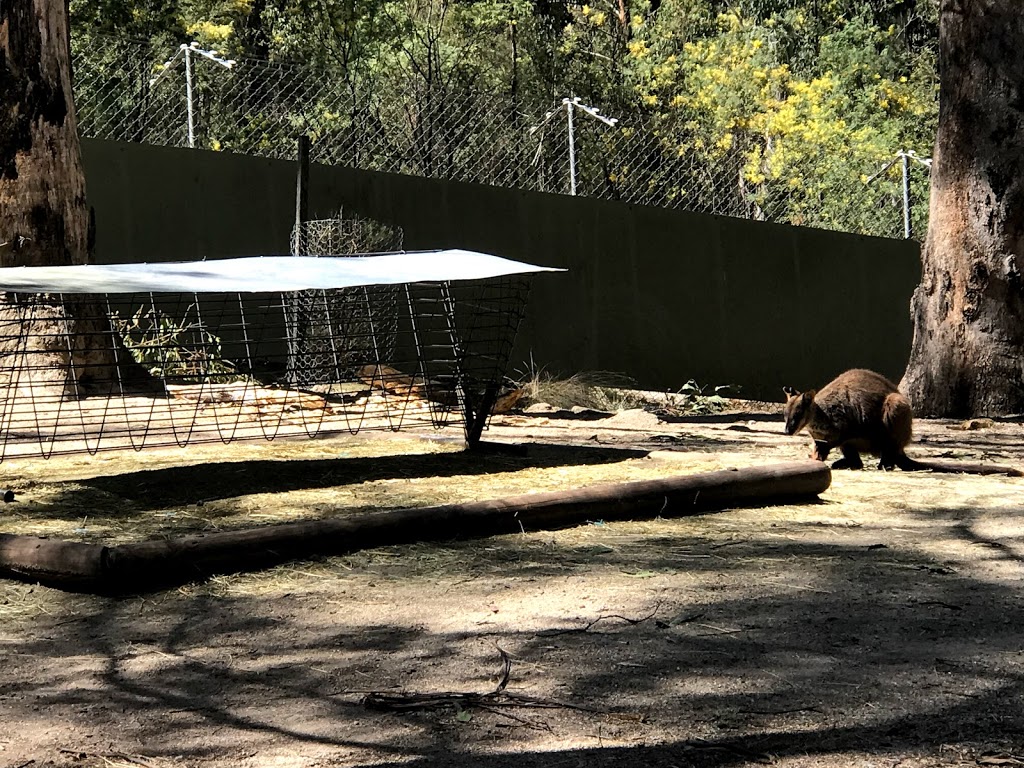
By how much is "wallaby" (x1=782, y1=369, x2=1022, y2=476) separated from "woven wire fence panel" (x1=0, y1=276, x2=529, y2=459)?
5.33 ft

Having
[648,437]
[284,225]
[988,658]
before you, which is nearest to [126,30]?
[284,225]

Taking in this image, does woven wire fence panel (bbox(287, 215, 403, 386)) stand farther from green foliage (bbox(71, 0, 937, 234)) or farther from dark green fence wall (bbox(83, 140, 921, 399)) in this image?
green foliage (bbox(71, 0, 937, 234))

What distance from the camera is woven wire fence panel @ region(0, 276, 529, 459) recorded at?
695 cm

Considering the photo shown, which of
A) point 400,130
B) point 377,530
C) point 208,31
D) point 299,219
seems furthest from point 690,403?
point 208,31

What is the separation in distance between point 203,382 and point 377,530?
2.45 metres

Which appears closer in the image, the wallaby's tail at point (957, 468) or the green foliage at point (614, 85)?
the wallaby's tail at point (957, 468)

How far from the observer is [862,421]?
652cm

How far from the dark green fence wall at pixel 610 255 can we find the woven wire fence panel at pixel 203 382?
0.71m

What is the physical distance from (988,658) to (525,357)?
8.73 m

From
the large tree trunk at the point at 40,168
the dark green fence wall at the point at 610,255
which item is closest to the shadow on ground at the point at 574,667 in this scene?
the large tree trunk at the point at 40,168

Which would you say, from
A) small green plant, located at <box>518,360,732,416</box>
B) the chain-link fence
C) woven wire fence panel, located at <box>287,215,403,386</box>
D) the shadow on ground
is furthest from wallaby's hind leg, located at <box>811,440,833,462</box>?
the chain-link fence

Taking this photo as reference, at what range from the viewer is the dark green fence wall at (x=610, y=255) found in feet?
33.9

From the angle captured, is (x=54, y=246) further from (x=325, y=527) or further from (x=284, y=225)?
(x=325, y=527)

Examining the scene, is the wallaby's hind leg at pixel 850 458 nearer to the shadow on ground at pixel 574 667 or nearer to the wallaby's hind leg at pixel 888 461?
the wallaby's hind leg at pixel 888 461
